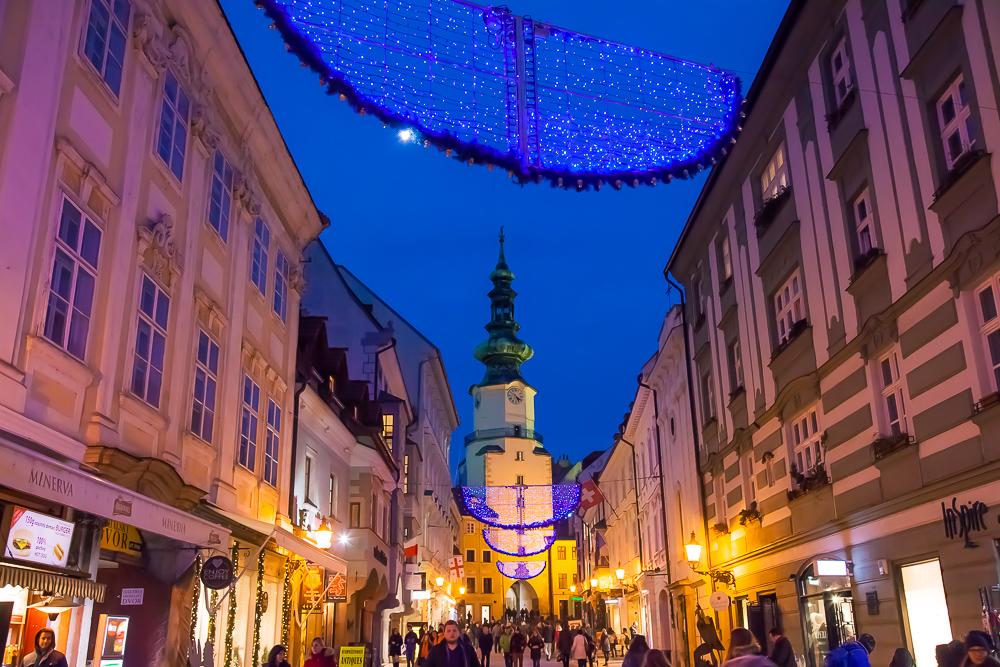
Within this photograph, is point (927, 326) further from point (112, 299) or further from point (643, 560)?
point (643, 560)

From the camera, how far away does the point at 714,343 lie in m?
23.9

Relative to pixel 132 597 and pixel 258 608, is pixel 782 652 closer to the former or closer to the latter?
pixel 132 597

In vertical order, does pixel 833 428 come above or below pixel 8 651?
above

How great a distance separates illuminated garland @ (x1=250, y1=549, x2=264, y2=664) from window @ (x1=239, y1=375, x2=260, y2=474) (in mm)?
1888

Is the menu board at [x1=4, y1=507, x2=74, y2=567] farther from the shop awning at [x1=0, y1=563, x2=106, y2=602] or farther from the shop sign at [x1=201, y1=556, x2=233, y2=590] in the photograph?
the shop sign at [x1=201, y1=556, x2=233, y2=590]

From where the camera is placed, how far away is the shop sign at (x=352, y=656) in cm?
1831

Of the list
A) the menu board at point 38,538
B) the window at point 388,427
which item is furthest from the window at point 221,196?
the window at point 388,427

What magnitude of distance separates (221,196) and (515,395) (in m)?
80.9

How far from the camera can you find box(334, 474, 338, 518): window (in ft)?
83.1

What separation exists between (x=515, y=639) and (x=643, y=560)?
11.8 m

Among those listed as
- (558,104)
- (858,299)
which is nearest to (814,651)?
(858,299)

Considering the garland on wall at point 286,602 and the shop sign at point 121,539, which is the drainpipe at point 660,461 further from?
the shop sign at point 121,539

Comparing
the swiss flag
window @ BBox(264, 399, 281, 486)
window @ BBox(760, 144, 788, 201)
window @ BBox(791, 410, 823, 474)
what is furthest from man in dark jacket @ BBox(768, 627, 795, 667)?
the swiss flag

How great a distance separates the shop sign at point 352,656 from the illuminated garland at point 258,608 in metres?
1.74
